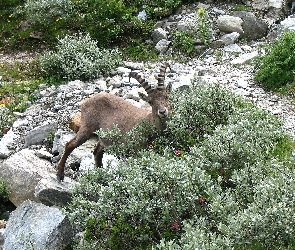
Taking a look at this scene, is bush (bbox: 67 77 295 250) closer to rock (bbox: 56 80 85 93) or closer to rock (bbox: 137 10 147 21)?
rock (bbox: 56 80 85 93)

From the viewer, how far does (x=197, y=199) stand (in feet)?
18.6

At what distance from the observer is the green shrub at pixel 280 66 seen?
37.2 ft

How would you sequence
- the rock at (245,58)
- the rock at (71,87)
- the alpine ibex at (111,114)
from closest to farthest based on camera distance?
1. the alpine ibex at (111,114)
2. the rock at (71,87)
3. the rock at (245,58)

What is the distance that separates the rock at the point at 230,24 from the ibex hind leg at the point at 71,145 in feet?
26.1

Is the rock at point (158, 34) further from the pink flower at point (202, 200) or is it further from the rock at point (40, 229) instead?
the pink flower at point (202, 200)

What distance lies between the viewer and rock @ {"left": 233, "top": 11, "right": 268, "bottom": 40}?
15122 mm

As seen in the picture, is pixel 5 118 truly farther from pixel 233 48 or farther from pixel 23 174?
pixel 233 48

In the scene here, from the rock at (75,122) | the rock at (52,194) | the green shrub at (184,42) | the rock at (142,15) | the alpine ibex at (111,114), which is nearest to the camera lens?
the rock at (52,194)

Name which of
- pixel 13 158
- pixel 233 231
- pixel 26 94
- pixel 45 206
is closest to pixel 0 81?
pixel 26 94

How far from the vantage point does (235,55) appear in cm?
1398

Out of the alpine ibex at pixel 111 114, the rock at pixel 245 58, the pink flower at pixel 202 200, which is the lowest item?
the rock at pixel 245 58

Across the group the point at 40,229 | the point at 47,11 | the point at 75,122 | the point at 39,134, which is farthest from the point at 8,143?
the point at 47,11

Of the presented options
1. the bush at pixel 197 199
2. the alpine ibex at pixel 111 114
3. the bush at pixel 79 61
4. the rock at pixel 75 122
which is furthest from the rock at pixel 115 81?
the bush at pixel 197 199

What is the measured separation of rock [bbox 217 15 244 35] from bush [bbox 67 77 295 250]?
8234 mm
